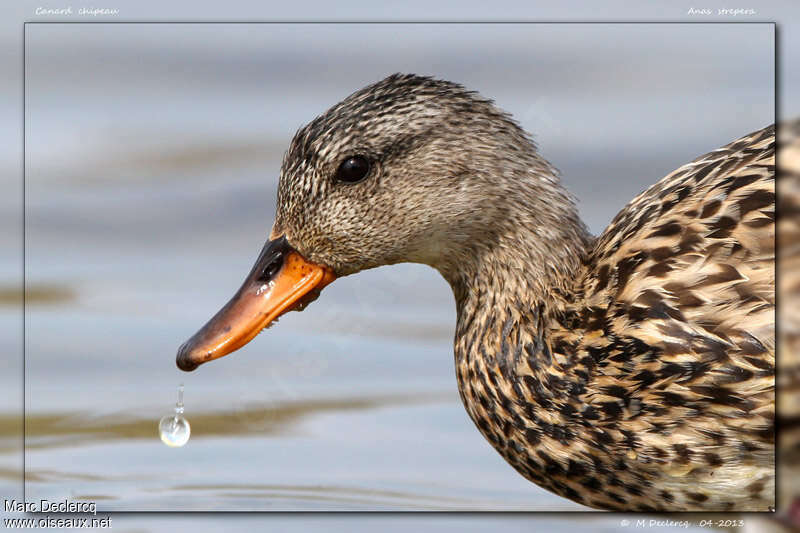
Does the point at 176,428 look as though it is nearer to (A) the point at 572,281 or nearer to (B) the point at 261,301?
(B) the point at 261,301

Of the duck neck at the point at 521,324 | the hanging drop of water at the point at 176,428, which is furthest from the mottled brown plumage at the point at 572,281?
the hanging drop of water at the point at 176,428

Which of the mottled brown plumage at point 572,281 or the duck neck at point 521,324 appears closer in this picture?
the mottled brown plumage at point 572,281

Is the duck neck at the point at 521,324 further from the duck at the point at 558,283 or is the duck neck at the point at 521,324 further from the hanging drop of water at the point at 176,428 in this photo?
the hanging drop of water at the point at 176,428

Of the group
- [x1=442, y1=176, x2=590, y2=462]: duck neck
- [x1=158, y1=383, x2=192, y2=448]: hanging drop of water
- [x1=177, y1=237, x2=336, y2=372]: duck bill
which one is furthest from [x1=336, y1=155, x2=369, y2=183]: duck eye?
[x1=158, y1=383, x2=192, y2=448]: hanging drop of water

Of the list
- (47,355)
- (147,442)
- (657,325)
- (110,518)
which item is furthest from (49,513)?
(657,325)

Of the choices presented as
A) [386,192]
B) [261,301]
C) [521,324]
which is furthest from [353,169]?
[521,324]

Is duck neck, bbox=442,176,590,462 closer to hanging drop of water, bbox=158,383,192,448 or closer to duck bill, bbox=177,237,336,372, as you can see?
duck bill, bbox=177,237,336,372
